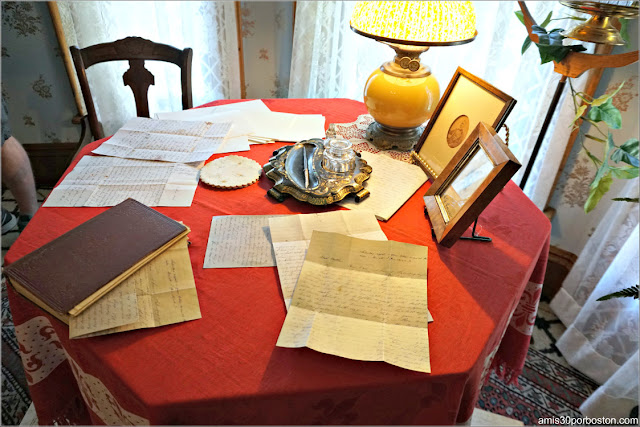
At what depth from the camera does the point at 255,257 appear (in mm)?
902

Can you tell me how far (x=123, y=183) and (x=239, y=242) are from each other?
1.31 feet

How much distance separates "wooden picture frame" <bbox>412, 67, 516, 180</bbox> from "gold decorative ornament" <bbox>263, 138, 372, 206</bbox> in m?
0.19

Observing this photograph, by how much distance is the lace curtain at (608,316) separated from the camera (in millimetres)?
1391

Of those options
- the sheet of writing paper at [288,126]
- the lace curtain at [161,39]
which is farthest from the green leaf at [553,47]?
the lace curtain at [161,39]

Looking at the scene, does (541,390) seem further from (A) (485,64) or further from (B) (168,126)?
(B) (168,126)

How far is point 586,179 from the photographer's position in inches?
66.4

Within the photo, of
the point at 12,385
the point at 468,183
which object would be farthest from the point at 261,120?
the point at 12,385

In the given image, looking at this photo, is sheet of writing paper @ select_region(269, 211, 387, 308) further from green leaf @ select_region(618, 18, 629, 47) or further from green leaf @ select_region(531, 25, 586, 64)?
green leaf @ select_region(618, 18, 629, 47)

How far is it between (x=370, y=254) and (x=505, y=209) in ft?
1.48

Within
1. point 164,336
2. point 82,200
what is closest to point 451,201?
point 164,336

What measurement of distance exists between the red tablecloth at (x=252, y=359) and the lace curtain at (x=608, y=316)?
680 millimetres

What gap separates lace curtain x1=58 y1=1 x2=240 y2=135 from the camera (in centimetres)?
197

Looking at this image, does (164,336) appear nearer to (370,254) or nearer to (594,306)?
(370,254)

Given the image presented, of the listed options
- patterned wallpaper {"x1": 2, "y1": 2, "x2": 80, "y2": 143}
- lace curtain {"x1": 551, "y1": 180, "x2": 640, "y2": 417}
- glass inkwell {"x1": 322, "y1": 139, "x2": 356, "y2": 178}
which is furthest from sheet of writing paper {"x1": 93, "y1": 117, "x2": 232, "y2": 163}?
lace curtain {"x1": 551, "y1": 180, "x2": 640, "y2": 417}
